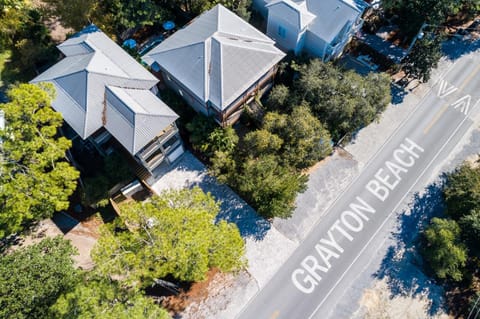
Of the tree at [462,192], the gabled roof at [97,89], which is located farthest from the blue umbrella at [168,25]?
the tree at [462,192]

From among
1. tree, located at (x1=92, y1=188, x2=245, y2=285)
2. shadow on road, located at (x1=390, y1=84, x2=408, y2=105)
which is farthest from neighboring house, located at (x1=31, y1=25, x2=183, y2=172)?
shadow on road, located at (x1=390, y1=84, x2=408, y2=105)

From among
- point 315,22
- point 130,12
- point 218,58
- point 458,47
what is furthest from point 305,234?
point 458,47

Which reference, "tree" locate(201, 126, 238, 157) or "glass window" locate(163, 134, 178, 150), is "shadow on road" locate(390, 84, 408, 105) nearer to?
"tree" locate(201, 126, 238, 157)

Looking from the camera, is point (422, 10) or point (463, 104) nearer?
point (422, 10)

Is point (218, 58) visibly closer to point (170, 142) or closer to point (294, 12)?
point (170, 142)

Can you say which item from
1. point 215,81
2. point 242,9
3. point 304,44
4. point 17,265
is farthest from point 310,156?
point 17,265

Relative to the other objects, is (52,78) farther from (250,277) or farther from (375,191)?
(375,191)
